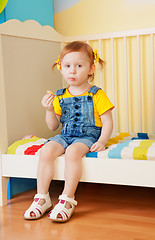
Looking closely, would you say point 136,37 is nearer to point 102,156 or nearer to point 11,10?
point 11,10

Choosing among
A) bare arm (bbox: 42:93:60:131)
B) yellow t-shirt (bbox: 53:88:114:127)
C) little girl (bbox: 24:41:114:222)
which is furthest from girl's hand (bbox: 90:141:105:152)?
bare arm (bbox: 42:93:60:131)

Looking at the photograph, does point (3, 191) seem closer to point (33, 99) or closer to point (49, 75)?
point (33, 99)

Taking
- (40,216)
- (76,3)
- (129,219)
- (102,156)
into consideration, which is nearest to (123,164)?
(102,156)

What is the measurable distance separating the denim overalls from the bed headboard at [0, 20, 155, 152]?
0.25m

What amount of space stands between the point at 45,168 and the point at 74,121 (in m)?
0.24

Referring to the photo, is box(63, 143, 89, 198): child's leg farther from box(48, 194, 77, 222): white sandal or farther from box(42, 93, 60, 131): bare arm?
box(42, 93, 60, 131): bare arm

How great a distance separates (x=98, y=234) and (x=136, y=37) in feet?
3.84

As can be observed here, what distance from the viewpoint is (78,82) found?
5.02ft

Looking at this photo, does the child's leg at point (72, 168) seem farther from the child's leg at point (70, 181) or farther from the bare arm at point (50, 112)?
the bare arm at point (50, 112)

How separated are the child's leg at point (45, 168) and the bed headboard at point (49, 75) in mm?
242

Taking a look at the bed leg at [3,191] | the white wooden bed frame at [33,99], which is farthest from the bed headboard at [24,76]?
the bed leg at [3,191]

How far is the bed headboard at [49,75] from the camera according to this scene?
1.62 meters

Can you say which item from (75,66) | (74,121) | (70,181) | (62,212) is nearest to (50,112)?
(74,121)

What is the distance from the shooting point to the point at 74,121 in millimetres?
1527
